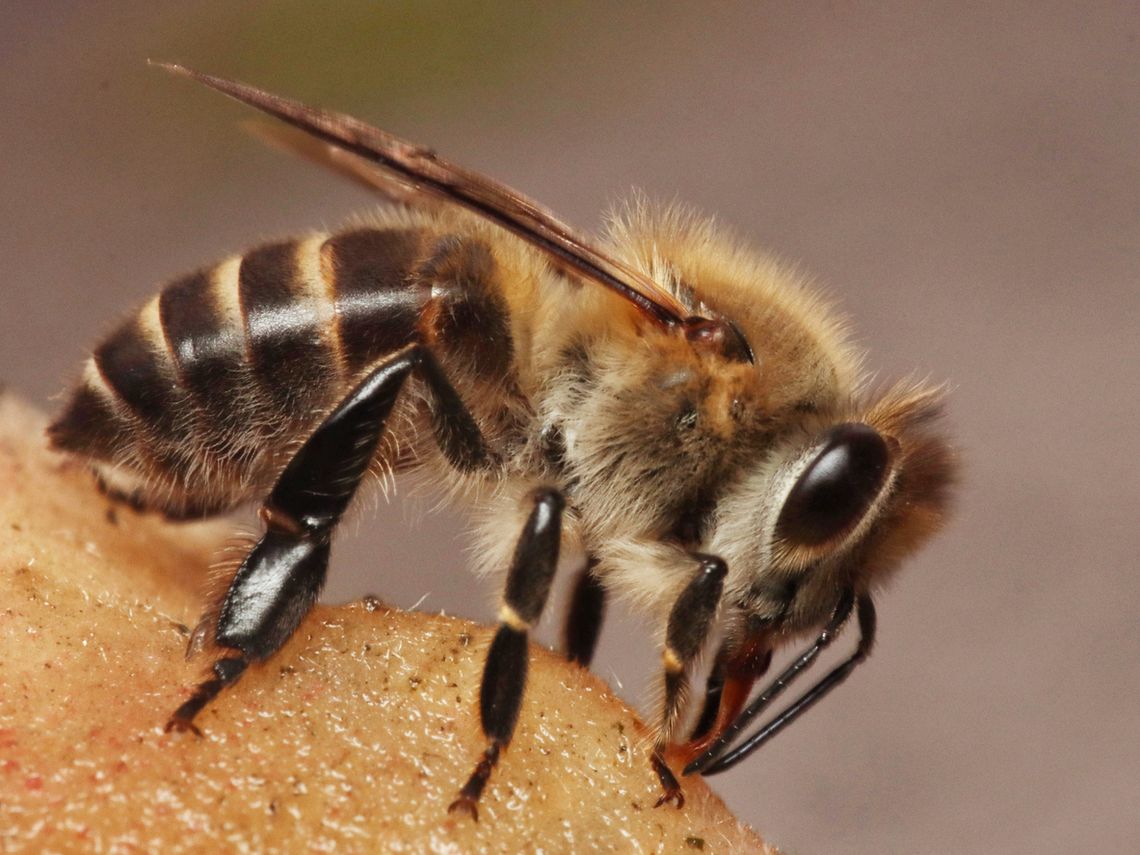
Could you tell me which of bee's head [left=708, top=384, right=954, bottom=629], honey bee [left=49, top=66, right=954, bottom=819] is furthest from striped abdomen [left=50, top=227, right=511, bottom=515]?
bee's head [left=708, top=384, right=954, bottom=629]

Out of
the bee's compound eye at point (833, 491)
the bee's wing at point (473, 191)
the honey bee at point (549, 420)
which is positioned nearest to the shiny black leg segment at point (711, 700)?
the honey bee at point (549, 420)

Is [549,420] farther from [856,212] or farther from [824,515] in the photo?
[856,212]

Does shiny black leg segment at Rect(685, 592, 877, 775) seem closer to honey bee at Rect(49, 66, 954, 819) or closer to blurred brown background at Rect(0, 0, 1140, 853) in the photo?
honey bee at Rect(49, 66, 954, 819)

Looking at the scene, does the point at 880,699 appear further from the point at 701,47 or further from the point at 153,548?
the point at 701,47

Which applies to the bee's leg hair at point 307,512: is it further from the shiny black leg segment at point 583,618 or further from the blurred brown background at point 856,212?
the blurred brown background at point 856,212

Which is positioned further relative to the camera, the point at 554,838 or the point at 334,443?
the point at 334,443

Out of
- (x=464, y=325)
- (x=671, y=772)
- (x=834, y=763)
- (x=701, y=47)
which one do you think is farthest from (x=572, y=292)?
(x=701, y=47)
